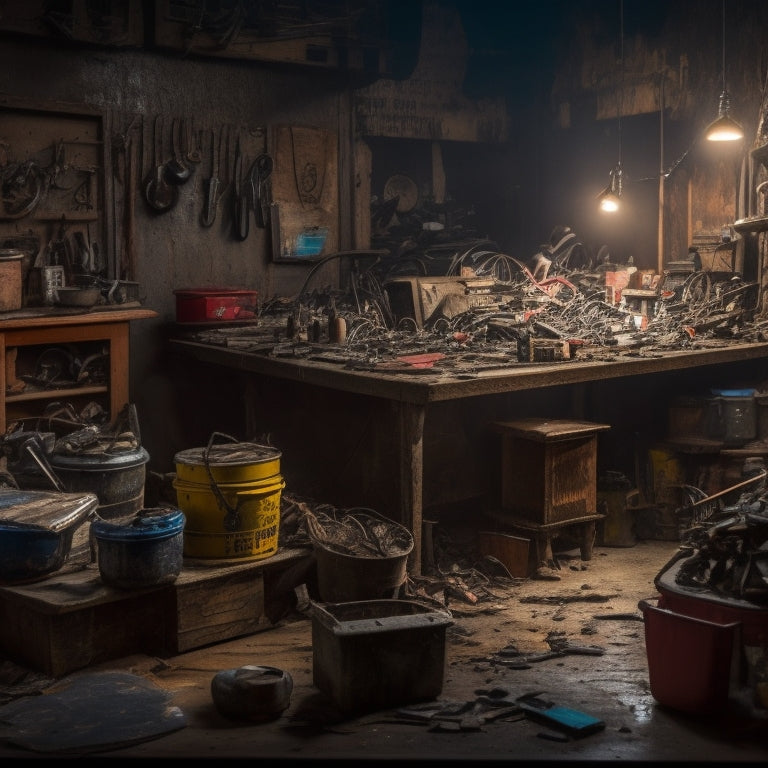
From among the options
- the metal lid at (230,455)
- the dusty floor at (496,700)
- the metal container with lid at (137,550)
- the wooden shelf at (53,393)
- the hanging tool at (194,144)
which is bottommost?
the dusty floor at (496,700)

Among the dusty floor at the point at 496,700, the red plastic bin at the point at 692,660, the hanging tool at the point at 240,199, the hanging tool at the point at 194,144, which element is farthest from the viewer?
the hanging tool at the point at 240,199

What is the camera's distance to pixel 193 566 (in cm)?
544

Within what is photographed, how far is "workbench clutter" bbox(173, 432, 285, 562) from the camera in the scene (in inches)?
217

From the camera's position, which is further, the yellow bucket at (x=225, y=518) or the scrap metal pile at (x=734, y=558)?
the yellow bucket at (x=225, y=518)

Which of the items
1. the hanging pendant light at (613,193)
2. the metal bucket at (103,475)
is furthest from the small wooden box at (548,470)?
the hanging pendant light at (613,193)

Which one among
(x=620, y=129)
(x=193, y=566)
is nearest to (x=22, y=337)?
(x=193, y=566)

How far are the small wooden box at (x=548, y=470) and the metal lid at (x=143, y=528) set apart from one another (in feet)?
7.88

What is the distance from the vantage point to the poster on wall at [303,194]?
9.08 meters

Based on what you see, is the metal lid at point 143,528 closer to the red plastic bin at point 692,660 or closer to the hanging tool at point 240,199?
the red plastic bin at point 692,660

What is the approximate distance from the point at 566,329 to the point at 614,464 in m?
1.37

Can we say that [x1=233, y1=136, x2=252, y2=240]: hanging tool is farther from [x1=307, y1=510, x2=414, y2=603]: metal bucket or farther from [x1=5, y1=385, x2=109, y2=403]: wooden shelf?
[x1=307, y1=510, x2=414, y2=603]: metal bucket

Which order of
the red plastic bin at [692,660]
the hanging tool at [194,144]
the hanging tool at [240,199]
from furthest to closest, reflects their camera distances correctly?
the hanging tool at [240,199]
the hanging tool at [194,144]
the red plastic bin at [692,660]

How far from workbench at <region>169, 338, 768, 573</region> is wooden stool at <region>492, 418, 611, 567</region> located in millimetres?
356

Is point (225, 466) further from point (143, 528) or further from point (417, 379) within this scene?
point (417, 379)
